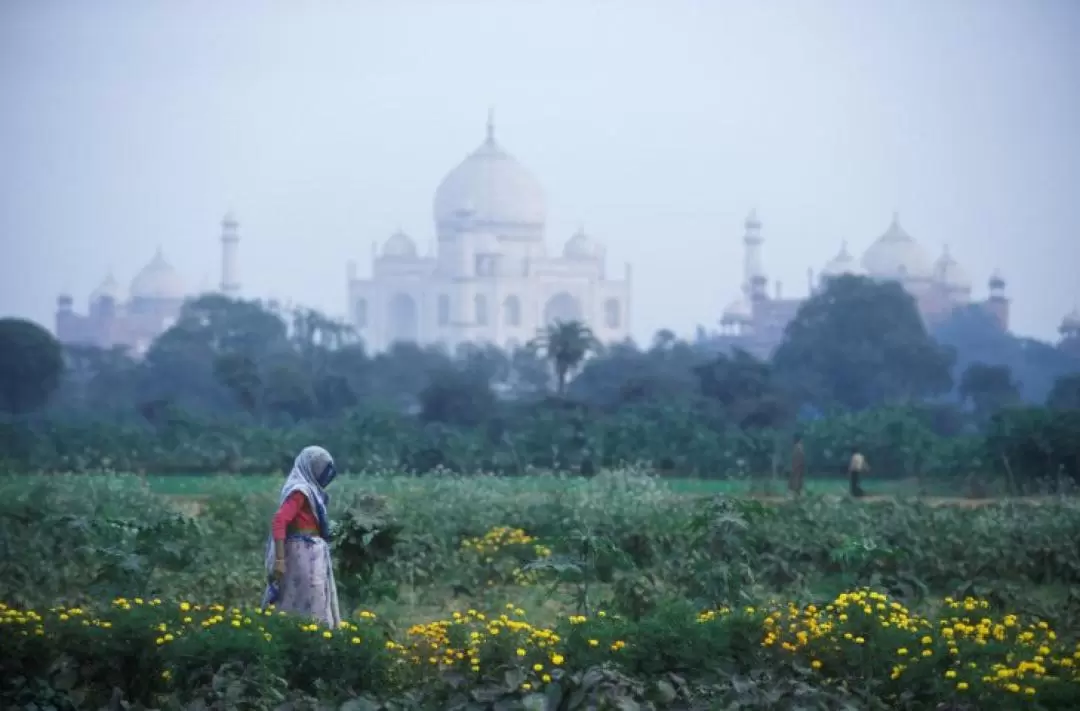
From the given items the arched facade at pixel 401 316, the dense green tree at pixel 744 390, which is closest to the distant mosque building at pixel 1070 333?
the dense green tree at pixel 744 390

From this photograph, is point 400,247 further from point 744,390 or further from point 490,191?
point 744,390

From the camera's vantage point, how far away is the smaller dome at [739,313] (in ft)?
189

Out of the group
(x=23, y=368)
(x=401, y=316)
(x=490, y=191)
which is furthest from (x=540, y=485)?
(x=401, y=316)

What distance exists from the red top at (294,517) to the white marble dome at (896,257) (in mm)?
51329

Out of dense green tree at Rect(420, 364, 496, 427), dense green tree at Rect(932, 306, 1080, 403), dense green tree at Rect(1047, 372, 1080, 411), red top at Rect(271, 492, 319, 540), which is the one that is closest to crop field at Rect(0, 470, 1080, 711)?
red top at Rect(271, 492, 319, 540)

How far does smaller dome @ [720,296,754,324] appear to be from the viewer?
189 ft

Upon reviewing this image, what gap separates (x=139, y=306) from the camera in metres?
60.2

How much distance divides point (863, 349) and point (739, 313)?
23785mm

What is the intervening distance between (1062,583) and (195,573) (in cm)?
489

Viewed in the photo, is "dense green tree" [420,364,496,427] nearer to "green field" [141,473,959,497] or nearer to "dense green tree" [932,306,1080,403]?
"green field" [141,473,959,497]

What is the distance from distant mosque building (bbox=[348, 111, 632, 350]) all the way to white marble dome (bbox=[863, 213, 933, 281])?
358 inches

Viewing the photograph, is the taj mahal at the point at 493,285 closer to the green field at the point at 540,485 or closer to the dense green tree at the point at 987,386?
the dense green tree at the point at 987,386

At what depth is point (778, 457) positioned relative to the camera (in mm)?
21312

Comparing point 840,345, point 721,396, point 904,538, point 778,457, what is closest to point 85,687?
point 904,538
